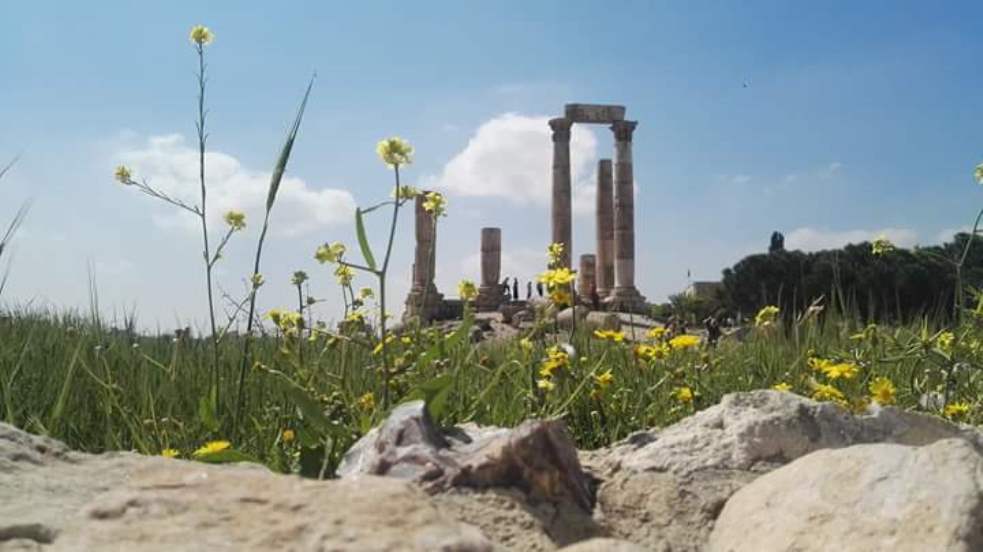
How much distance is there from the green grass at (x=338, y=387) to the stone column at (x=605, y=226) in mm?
29414

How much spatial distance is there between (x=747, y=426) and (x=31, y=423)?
243 cm

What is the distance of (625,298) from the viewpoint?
32.8 meters

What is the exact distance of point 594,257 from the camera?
36.0 m

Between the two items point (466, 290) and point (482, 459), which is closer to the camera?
point (482, 459)

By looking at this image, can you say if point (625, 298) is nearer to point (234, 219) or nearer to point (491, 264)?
point (491, 264)

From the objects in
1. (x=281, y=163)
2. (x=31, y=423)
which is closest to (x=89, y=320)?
(x=31, y=423)

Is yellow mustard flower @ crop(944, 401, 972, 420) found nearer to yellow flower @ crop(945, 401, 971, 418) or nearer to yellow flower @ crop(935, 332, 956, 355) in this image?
A: yellow flower @ crop(945, 401, 971, 418)

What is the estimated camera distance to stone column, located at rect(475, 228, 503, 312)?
33969 mm

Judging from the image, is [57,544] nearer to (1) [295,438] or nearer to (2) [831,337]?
(1) [295,438]

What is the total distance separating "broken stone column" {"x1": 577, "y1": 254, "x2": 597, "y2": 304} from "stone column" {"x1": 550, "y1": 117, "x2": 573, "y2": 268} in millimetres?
1033

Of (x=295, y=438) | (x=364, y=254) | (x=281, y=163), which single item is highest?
(x=281, y=163)

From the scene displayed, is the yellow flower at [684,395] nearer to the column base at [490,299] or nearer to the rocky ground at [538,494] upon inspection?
the rocky ground at [538,494]

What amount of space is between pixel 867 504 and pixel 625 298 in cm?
3113

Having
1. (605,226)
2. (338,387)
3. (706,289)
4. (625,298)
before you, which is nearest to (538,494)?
(338,387)
